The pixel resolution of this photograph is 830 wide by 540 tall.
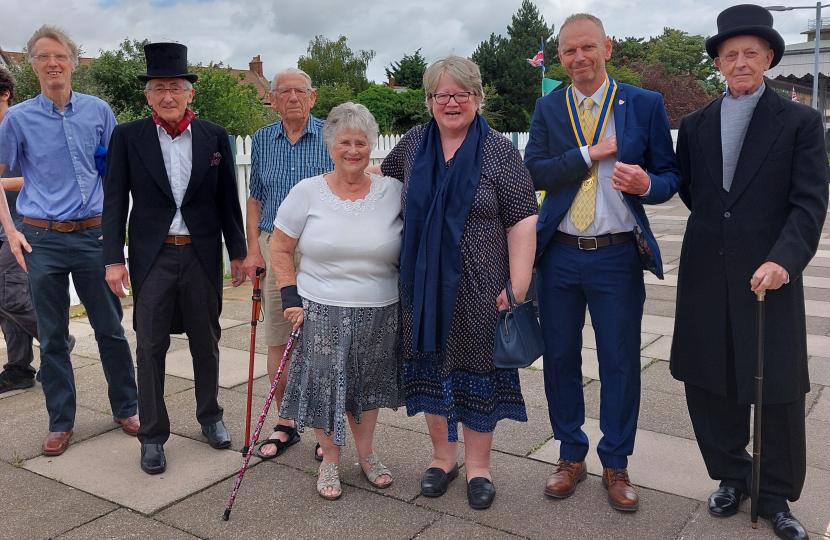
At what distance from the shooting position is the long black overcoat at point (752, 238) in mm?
2932

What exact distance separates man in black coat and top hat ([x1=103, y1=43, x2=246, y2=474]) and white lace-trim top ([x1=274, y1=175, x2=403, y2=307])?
68cm

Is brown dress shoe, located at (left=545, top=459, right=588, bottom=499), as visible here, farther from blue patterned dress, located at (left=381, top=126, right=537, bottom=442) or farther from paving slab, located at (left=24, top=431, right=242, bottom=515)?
paving slab, located at (left=24, top=431, right=242, bottom=515)

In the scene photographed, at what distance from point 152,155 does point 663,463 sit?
2913 millimetres

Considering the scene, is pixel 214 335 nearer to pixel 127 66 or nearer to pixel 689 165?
pixel 689 165

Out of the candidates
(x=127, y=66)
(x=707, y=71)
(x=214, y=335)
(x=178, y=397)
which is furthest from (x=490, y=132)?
(x=707, y=71)

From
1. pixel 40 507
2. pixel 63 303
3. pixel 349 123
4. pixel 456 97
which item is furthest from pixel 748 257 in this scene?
pixel 63 303

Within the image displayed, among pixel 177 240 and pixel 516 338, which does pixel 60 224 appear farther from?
pixel 516 338

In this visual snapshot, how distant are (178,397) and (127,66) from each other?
16220mm

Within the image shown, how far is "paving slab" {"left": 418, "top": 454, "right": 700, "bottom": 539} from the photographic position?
10.1 feet

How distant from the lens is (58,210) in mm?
4035

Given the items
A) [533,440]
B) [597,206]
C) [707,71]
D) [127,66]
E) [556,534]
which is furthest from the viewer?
[707,71]

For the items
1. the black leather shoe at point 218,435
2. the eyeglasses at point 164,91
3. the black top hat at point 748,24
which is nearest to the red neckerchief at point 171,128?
the eyeglasses at point 164,91

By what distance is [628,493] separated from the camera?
324 centimetres

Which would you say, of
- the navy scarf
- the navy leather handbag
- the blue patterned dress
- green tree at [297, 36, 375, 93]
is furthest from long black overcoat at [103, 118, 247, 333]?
green tree at [297, 36, 375, 93]
